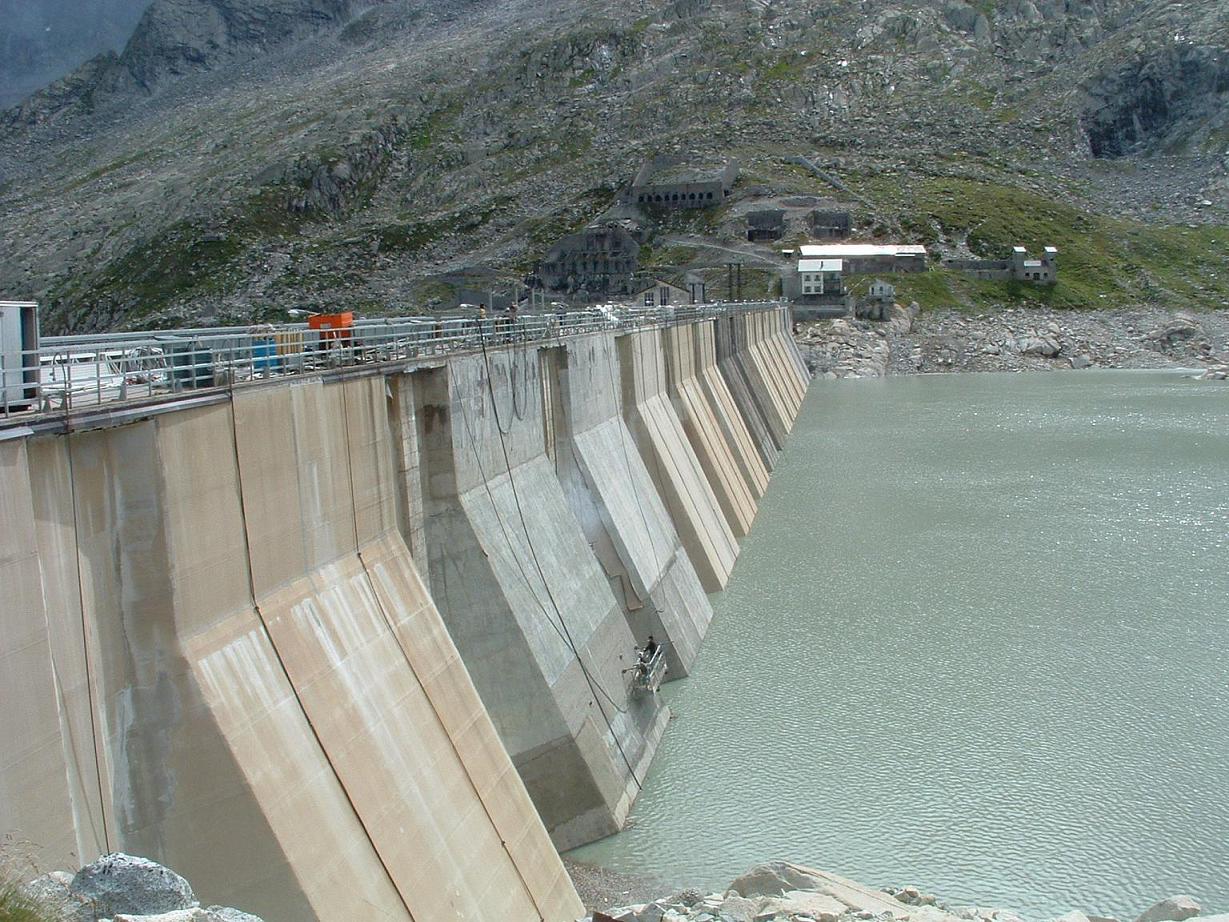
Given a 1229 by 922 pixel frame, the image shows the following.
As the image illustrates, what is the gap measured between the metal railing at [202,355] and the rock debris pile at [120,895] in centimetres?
397

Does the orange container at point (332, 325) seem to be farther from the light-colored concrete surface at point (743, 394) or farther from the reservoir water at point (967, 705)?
the light-colored concrete surface at point (743, 394)

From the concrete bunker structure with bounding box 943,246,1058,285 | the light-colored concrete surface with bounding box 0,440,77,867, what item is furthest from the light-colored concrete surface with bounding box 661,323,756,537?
the concrete bunker structure with bounding box 943,246,1058,285

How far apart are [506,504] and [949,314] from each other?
98.1 m

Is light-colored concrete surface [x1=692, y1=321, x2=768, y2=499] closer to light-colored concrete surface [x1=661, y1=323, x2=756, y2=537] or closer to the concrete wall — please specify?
light-colored concrete surface [x1=661, y1=323, x2=756, y2=537]

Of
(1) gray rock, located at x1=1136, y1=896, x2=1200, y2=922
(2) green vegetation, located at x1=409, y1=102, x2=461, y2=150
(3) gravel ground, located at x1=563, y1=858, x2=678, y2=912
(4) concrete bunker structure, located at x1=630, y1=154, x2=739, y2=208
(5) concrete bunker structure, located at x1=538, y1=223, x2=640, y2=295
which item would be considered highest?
(2) green vegetation, located at x1=409, y1=102, x2=461, y2=150

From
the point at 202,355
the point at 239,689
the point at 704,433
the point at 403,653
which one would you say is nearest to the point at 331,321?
the point at 202,355

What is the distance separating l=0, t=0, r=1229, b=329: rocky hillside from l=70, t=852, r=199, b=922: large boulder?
11224 centimetres

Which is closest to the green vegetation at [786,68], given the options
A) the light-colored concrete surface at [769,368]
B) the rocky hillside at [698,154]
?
the rocky hillside at [698,154]

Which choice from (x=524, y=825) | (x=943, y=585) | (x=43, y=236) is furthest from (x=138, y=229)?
(x=524, y=825)

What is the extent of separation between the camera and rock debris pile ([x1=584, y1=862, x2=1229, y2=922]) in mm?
11180

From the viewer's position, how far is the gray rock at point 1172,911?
12.3m

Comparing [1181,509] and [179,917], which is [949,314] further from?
[179,917]

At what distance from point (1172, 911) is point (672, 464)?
20238mm

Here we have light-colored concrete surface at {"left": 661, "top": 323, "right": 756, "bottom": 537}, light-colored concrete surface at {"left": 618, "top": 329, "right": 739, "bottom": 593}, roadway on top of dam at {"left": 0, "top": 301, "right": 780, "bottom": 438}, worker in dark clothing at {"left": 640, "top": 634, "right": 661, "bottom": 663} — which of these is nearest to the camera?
roadway on top of dam at {"left": 0, "top": 301, "right": 780, "bottom": 438}
